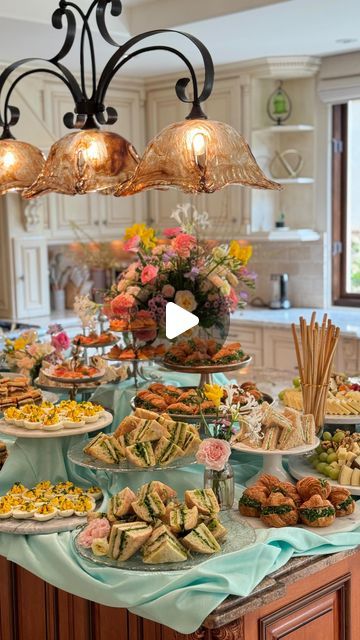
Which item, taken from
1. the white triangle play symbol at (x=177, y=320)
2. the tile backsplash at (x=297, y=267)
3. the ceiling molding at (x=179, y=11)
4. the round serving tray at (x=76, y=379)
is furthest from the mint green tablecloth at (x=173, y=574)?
the tile backsplash at (x=297, y=267)

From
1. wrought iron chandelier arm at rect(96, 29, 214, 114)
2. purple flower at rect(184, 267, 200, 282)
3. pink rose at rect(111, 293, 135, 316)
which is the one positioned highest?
wrought iron chandelier arm at rect(96, 29, 214, 114)

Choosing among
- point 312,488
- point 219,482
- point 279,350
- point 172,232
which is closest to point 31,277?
point 279,350

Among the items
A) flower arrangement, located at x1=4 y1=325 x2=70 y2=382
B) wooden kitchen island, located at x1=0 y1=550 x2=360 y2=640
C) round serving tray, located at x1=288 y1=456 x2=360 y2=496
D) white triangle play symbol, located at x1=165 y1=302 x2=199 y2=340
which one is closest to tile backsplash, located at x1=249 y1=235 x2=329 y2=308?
flower arrangement, located at x1=4 y1=325 x2=70 y2=382

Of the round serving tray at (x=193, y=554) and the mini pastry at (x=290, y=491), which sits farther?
the mini pastry at (x=290, y=491)

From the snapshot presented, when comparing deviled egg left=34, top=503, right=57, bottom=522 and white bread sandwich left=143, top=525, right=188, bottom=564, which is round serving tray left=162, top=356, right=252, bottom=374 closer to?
deviled egg left=34, top=503, right=57, bottom=522

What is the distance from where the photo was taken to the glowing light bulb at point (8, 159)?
3.25 m

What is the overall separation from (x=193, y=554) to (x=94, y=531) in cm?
26

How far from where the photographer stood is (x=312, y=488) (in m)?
2.37

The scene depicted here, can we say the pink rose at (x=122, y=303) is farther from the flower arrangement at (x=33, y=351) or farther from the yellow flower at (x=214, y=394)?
the yellow flower at (x=214, y=394)

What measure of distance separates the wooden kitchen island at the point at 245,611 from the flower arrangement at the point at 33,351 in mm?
1086

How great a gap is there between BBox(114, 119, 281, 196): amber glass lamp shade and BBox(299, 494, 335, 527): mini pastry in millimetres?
905

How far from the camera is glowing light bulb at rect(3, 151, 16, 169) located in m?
3.25

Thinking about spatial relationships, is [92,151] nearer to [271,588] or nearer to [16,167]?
[16,167]

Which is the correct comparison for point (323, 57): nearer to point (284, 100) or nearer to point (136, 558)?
point (284, 100)
